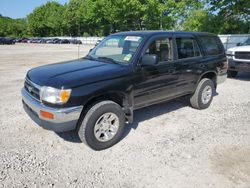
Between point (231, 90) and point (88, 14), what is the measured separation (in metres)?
50.0

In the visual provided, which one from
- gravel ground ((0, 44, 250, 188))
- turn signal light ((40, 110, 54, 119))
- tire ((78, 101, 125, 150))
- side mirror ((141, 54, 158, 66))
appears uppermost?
side mirror ((141, 54, 158, 66))

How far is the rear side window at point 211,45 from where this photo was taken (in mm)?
5634

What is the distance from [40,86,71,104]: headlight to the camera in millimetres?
3350

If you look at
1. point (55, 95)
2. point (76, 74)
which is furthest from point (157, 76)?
point (55, 95)

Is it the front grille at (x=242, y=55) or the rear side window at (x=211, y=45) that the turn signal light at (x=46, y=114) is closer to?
the rear side window at (x=211, y=45)

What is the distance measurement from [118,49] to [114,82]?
106 cm

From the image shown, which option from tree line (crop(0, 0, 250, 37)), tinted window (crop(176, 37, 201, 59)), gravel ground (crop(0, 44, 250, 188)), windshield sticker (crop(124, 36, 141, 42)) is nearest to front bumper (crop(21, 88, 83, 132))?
gravel ground (crop(0, 44, 250, 188))

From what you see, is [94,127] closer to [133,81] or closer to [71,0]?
[133,81]

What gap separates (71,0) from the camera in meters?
67.0

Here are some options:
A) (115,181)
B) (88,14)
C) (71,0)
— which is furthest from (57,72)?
(71,0)

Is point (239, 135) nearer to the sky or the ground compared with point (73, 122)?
nearer to the ground

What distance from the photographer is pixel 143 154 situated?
379 cm

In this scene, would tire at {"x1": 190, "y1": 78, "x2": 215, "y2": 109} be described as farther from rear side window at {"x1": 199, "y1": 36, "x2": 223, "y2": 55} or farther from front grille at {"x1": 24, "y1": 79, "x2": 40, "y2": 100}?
front grille at {"x1": 24, "y1": 79, "x2": 40, "y2": 100}

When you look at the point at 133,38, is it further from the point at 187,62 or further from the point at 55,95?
the point at 55,95
